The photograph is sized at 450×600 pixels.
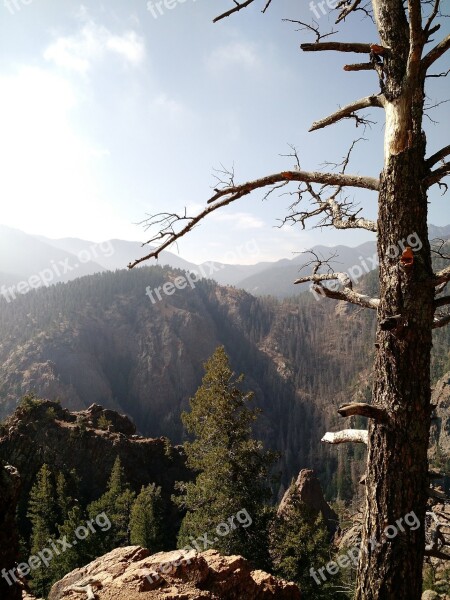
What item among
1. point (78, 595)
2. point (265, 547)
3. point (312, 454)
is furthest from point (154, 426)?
point (78, 595)

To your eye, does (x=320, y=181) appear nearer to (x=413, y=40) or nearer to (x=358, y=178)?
(x=358, y=178)

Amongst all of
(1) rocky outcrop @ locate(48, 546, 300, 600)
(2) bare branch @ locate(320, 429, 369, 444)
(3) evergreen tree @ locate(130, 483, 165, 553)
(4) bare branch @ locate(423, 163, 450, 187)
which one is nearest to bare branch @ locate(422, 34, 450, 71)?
(4) bare branch @ locate(423, 163, 450, 187)

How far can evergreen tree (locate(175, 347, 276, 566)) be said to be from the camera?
490 inches

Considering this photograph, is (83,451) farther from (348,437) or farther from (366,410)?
(366,410)

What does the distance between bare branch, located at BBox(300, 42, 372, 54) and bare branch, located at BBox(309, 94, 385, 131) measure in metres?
0.41

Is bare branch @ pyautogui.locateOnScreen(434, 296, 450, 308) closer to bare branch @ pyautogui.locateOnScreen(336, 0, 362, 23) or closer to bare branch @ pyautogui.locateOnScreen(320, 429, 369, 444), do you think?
bare branch @ pyautogui.locateOnScreen(320, 429, 369, 444)

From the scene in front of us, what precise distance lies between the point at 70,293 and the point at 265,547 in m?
159

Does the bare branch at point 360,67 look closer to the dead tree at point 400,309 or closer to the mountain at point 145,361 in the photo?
the dead tree at point 400,309

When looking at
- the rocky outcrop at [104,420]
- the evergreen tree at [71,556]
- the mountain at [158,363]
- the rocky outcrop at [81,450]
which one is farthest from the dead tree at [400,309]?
the mountain at [158,363]

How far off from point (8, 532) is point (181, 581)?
2711mm

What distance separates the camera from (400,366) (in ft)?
10.5

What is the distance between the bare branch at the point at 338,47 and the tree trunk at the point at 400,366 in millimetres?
223

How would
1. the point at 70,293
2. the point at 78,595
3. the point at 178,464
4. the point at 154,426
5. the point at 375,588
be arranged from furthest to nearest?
1. the point at 70,293
2. the point at 154,426
3. the point at 178,464
4. the point at 78,595
5. the point at 375,588

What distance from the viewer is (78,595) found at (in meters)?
4.99
